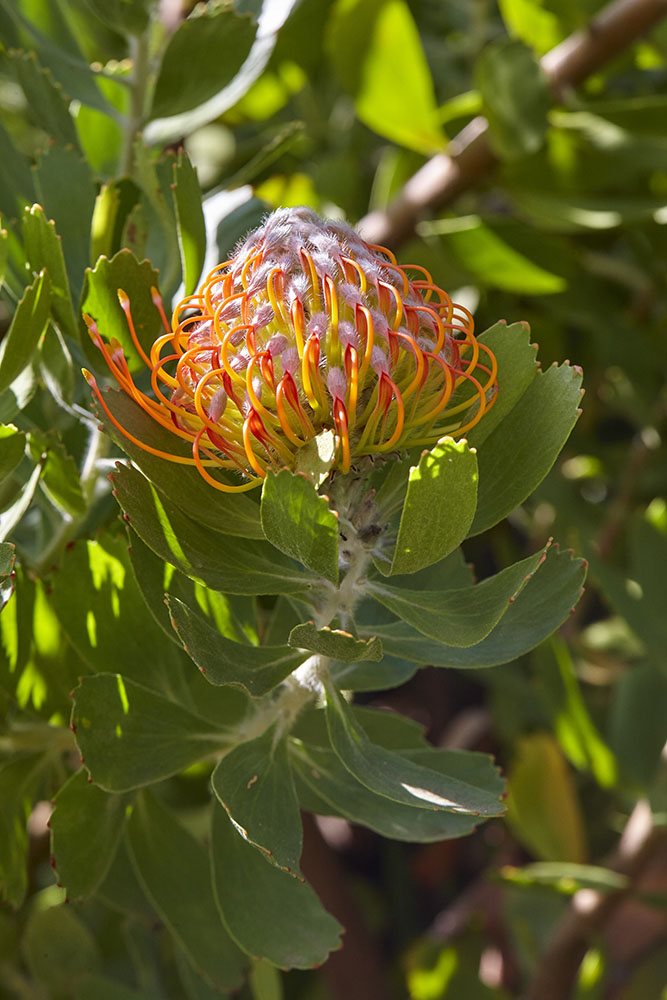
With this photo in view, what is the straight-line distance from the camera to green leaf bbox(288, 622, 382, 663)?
1.19 ft

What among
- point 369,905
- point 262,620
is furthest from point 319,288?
point 369,905

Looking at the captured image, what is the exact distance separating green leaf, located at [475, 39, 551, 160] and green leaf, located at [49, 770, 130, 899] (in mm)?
576

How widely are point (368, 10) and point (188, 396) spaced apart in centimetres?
54

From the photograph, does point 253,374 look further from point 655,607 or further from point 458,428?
point 655,607

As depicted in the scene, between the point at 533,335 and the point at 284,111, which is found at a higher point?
the point at 284,111

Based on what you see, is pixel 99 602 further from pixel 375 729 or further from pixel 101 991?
pixel 101 991

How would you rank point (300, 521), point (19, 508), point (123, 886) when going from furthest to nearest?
point (123, 886)
point (19, 508)
point (300, 521)

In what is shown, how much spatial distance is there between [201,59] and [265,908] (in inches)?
19.4

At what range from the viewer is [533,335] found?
953mm

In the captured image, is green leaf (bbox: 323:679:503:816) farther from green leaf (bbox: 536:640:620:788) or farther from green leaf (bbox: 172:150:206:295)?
green leaf (bbox: 536:640:620:788)

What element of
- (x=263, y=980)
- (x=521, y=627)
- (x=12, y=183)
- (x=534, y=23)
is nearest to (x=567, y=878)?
(x=263, y=980)

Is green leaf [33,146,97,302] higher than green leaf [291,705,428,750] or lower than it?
higher

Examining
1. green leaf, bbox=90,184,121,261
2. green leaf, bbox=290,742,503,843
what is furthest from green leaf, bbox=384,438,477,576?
green leaf, bbox=90,184,121,261

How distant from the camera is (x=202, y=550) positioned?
16.3 inches
